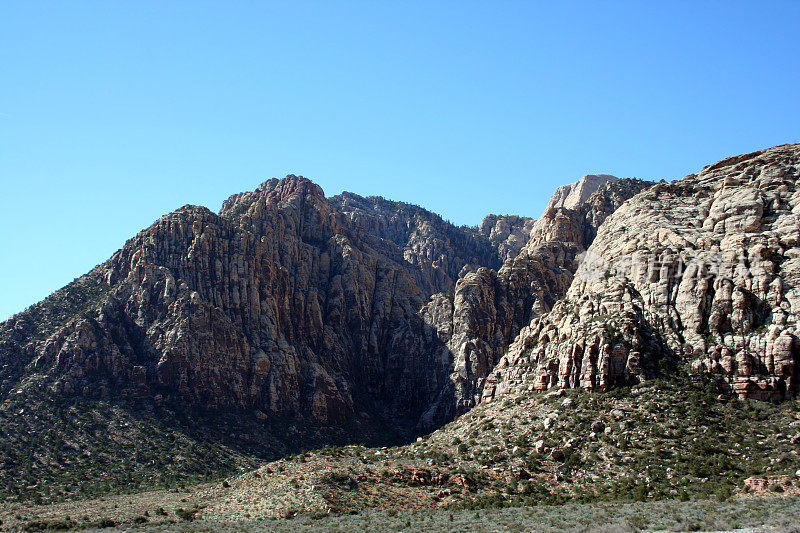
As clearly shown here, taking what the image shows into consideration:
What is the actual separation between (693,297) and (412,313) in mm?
100849

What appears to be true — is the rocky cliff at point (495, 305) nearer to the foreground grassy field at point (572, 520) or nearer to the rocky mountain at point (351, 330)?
the rocky mountain at point (351, 330)

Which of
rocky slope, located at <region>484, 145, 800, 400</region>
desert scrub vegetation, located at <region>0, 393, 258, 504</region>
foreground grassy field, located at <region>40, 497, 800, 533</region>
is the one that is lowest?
foreground grassy field, located at <region>40, 497, 800, 533</region>

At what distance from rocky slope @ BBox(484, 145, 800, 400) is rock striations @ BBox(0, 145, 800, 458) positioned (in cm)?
21

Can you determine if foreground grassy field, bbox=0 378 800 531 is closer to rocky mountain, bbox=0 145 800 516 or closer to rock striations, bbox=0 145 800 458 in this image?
rocky mountain, bbox=0 145 800 516

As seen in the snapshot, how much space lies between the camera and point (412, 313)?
599ft

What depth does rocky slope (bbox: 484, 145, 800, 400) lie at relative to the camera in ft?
261

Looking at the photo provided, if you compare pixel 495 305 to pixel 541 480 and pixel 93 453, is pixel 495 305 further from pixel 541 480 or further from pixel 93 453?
pixel 541 480

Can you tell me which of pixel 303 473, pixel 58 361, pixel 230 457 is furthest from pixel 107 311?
pixel 303 473

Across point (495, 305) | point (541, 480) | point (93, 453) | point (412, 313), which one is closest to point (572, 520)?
point (541, 480)

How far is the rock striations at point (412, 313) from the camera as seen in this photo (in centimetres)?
8506

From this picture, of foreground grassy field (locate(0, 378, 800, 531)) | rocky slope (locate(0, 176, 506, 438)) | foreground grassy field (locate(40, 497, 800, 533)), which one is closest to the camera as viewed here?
foreground grassy field (locate(40, 497, 800, 533))

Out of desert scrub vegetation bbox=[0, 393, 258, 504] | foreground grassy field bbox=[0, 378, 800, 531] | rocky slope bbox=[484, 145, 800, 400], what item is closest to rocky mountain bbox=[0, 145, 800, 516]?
rocky slope bbox=[484, 145, 800, 400]

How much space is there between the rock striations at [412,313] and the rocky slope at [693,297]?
21cm

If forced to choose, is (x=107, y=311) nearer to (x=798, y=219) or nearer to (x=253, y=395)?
(x=253, y=395)
